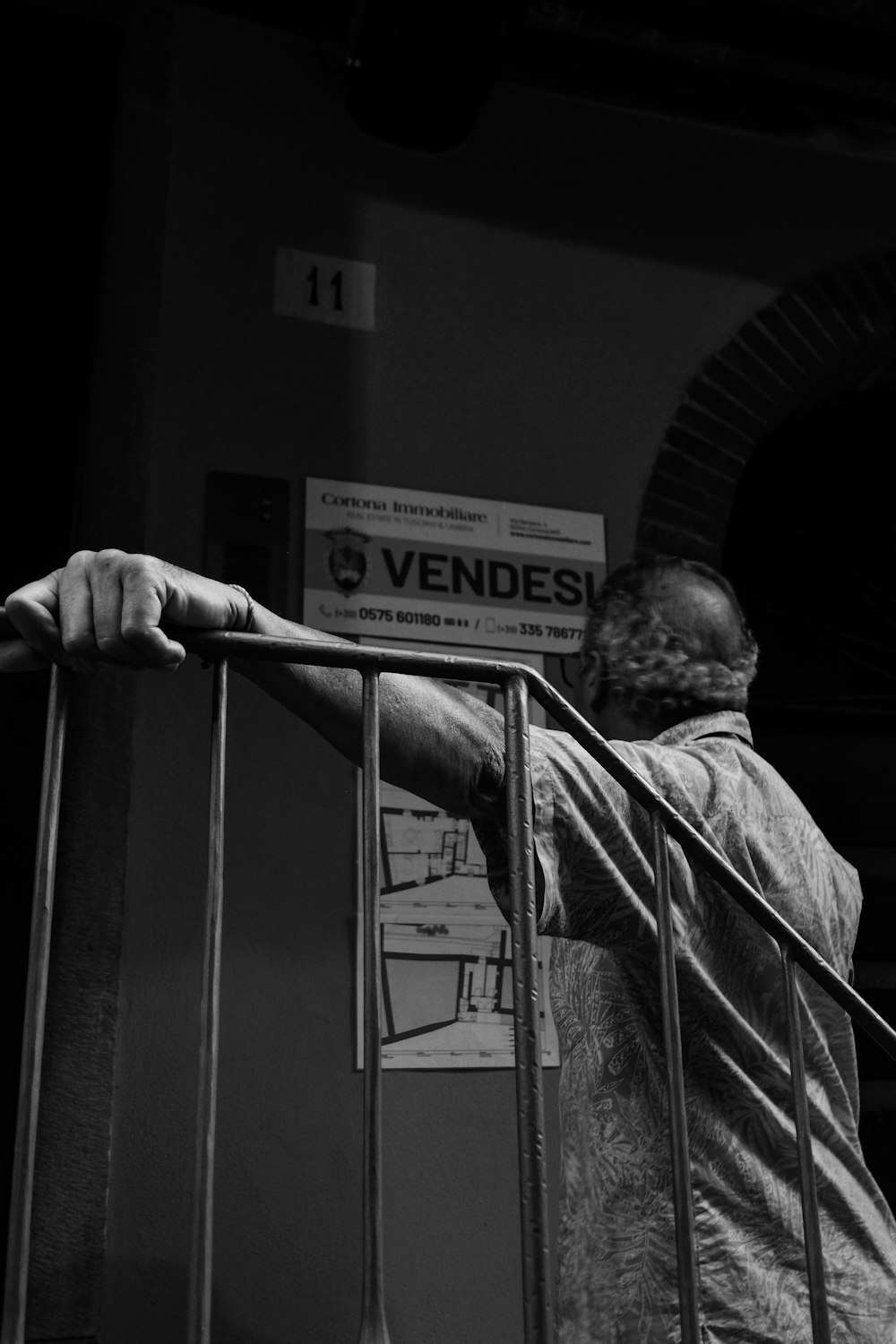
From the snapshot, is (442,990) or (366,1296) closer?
(366,1296)

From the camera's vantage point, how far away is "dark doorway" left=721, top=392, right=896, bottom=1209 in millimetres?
3119

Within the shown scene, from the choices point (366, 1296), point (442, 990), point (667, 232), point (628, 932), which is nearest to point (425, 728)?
point (628, 932)

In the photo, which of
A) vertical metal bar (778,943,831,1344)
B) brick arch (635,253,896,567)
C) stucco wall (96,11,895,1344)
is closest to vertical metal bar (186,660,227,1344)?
vertical metal bar (778,943,831,1344)

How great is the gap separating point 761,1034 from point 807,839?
0.25 metres

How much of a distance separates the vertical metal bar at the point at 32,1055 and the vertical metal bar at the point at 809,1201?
76cm

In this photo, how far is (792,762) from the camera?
319cm

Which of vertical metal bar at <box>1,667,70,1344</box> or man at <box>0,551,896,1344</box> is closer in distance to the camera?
vertical metal bar at <box>1,667,70,1344</box>

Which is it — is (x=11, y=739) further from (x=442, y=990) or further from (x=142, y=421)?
(x=442, y=990)

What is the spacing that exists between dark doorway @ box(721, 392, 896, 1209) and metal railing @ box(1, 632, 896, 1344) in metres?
1.77

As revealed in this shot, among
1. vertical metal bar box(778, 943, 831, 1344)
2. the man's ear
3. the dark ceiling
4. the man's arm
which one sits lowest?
vertical metal bar box(778, 943, 831, 1344)

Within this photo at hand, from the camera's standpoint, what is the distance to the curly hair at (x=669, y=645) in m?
1.64

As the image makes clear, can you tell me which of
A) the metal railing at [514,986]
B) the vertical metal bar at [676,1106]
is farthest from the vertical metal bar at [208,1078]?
the vertical metal bar at [676,1106]

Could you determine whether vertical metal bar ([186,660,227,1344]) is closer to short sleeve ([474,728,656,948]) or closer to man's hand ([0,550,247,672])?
man's hand ([0,550,247,672])

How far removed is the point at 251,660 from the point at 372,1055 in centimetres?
39
